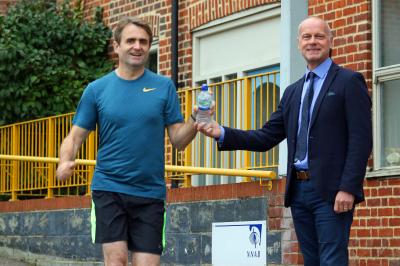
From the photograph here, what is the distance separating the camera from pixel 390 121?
11812 mm

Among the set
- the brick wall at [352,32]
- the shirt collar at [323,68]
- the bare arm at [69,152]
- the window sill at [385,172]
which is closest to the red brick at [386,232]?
the window sill at [385,172]

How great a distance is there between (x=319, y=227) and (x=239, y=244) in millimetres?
4605

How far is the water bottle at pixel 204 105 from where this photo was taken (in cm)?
762

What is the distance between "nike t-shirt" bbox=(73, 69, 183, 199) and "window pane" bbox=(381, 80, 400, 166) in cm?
426

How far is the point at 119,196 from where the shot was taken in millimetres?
7785

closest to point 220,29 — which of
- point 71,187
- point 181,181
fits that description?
point 181,181

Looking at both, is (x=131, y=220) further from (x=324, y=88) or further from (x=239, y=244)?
(x=239, y=244)

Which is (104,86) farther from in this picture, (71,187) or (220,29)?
(71,187)

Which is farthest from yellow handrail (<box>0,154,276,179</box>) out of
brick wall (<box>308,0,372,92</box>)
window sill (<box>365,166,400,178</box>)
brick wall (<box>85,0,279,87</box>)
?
brick wall (<box>85,0,279,87</box>)

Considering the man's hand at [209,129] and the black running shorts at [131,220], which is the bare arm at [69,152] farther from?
the man's hand at [209,129]

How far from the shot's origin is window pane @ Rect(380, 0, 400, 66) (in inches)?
467

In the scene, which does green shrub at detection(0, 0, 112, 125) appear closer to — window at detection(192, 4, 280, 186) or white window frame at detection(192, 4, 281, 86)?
white window frame at detection(192, 4, 281, 86)

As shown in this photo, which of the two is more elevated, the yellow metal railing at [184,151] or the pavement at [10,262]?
the yellow metal railing at [184,151]

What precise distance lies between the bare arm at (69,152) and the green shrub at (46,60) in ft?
28.9
